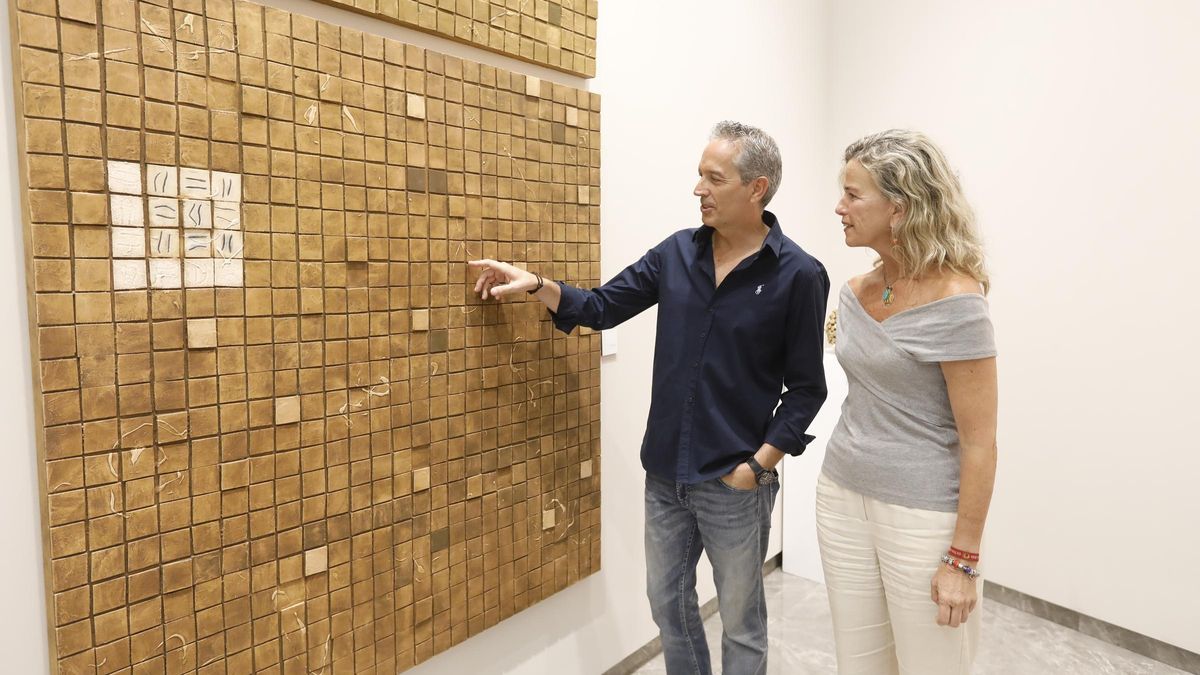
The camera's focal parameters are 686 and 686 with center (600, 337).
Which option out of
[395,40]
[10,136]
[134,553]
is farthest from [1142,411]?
[10,136]

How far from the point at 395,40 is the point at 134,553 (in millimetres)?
1033

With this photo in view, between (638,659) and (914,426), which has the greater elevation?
(914,426)

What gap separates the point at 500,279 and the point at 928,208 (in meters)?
0.89

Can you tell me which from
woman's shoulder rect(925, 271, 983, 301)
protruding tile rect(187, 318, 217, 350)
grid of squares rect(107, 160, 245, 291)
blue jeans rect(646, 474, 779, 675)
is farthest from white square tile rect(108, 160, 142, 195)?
woman's shoulder rect(925, 271, 983, 301)

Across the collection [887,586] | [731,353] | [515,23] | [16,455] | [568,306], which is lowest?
[887,586]

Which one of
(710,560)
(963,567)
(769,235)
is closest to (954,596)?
(963,567)

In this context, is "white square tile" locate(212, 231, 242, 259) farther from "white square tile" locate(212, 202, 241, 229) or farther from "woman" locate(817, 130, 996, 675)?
"woman" locate(817, 130, 996, 675)

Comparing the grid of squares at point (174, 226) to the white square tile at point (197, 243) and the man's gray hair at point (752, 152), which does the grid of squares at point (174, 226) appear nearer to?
the white square tile at point (197, 243)

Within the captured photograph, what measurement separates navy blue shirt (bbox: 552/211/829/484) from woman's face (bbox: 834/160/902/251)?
0.22 m

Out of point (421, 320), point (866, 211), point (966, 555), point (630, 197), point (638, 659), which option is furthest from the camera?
point (638, 659)

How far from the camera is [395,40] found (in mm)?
1376

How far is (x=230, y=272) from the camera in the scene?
1.16m

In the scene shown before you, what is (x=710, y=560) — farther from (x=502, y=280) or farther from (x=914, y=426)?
(x=502, y=280)

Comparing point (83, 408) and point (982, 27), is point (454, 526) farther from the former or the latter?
point (982, 27)
